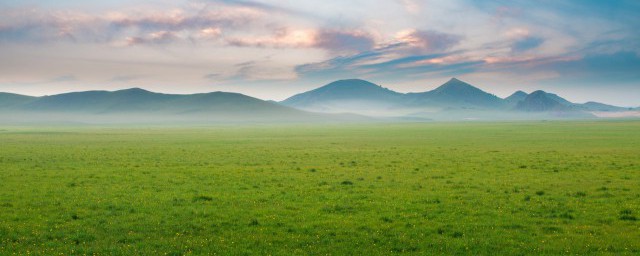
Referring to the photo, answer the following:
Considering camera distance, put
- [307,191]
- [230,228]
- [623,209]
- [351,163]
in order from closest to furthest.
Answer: [230,228] → [623,209] → [307,191] → [351,163]

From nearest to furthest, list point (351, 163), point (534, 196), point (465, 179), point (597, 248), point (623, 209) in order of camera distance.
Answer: point (597, 248) < point (623, 209) < point (534, 196) < point (465, 179) < point (351, 163)

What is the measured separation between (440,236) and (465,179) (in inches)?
541

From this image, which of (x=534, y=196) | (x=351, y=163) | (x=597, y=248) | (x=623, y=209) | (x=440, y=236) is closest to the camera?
(x=597, y=248)

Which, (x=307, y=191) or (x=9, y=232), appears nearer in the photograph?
(x=9, y=232)

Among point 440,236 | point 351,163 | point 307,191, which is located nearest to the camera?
point 440,236

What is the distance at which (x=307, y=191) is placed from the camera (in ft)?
77.6

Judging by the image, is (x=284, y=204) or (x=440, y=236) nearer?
(x=440, y=236)

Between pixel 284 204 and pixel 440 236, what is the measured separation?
726 centimetres

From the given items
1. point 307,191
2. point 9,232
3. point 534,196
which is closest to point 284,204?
point 307,191

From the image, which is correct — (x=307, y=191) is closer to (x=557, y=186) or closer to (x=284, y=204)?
(x=284, y=204)

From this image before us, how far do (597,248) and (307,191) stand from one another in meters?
13.0

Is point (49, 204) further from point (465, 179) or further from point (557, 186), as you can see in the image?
point (557, 186)

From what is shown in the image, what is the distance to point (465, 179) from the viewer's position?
2784 cm

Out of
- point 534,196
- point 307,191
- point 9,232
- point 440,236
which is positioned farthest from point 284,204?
point 534,196
